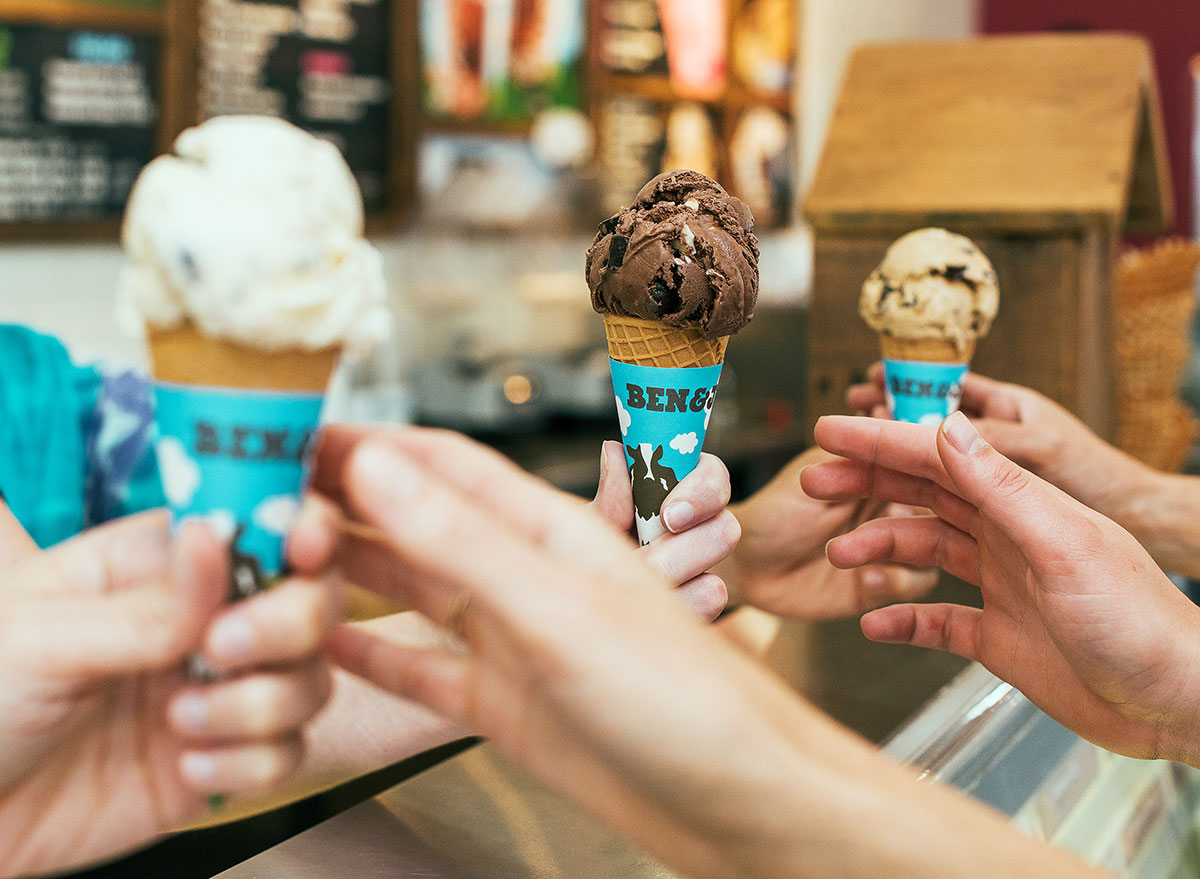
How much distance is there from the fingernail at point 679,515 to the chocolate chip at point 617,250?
0.24 meters

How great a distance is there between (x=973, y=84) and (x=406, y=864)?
5.66 feet

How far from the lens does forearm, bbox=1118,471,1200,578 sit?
1.48 m

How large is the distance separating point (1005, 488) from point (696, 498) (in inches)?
11.4

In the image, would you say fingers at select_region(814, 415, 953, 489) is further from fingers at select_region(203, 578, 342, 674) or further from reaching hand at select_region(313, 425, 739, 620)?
fingers at select_region(203, 578, 342, 674)

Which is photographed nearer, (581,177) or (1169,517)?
(1169,517)

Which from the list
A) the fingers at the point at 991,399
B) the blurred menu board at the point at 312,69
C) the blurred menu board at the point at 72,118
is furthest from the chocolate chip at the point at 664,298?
the blurred menu board at the point at 312,69

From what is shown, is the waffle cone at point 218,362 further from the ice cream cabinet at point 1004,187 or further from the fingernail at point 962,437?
the ice cream cabinet at point 1004,187

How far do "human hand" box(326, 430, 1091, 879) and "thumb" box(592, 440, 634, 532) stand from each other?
36cm

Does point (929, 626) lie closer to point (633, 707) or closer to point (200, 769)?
point (633, 707)

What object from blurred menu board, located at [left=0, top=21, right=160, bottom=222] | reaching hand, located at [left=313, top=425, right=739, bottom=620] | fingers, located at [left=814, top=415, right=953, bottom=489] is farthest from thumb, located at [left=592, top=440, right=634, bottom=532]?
blurred menu board, located at [left=0, top=21, right=160, bottom=222]

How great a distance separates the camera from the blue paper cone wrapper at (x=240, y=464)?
0.59m

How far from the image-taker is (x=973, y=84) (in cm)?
189

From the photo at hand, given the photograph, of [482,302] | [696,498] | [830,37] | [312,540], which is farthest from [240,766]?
[830,37]

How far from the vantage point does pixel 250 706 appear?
0.57 m
